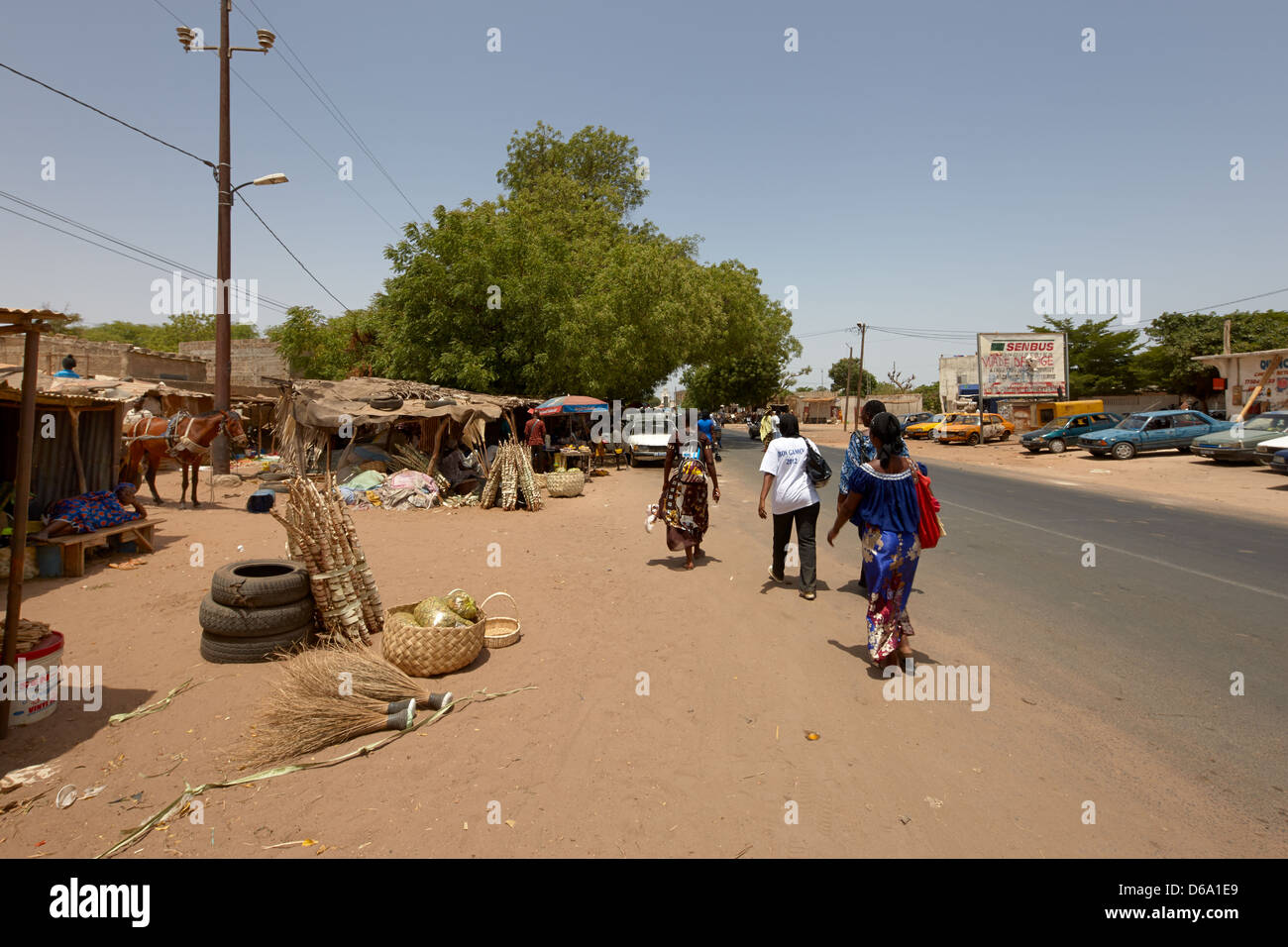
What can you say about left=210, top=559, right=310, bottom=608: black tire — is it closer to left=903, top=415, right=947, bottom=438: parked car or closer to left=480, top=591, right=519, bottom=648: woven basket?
left=480, top=591, right=519, bottom=648: woven basket

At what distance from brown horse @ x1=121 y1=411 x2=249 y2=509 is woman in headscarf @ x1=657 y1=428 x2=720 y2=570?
8.99 metres

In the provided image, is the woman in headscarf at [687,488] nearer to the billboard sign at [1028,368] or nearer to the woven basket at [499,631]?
the woven basket at [499,631]

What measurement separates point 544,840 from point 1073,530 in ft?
34.2

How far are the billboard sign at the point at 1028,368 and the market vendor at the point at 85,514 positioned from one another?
35588 mm

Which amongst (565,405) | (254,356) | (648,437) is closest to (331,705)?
(565,405)

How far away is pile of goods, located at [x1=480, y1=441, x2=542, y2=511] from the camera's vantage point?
525 inches

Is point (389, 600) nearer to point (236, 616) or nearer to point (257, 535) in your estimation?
point (236, 616)

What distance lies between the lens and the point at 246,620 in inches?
195

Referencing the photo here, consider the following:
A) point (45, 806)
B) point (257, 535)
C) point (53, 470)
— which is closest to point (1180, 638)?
point (45, 806)

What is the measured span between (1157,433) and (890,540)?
24019 mm

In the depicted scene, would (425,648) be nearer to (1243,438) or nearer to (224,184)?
(224,184)

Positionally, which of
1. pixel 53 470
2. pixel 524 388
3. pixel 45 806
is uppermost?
pixel 524 388

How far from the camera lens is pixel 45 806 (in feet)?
10.7

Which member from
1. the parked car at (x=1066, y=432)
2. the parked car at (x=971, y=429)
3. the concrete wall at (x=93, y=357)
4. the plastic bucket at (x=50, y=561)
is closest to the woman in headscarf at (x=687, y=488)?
the plastic bucket at (x=50, y=561)
